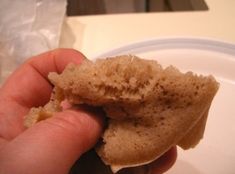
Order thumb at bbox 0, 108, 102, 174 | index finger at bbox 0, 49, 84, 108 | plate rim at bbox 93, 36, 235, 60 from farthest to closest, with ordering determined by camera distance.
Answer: plate rim at bbox 93, 36, 235, 60, index finger at bbox 0, 49, 84, 108, thumb at bbox 0, 108, 102, 174

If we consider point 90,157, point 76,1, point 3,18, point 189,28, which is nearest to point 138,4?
point 76,1

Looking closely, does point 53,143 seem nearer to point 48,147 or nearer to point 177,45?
point 48,147

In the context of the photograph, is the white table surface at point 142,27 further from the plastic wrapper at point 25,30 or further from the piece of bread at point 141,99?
the piece of bread at point 141,99

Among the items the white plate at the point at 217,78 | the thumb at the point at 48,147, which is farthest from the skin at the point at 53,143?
the white plate at the point at 217,78

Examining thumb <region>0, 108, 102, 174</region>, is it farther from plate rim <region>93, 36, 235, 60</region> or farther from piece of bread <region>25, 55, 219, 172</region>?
plate rim <region>93, 36, 235, 60</region>

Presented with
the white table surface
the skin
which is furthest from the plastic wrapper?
the skin
